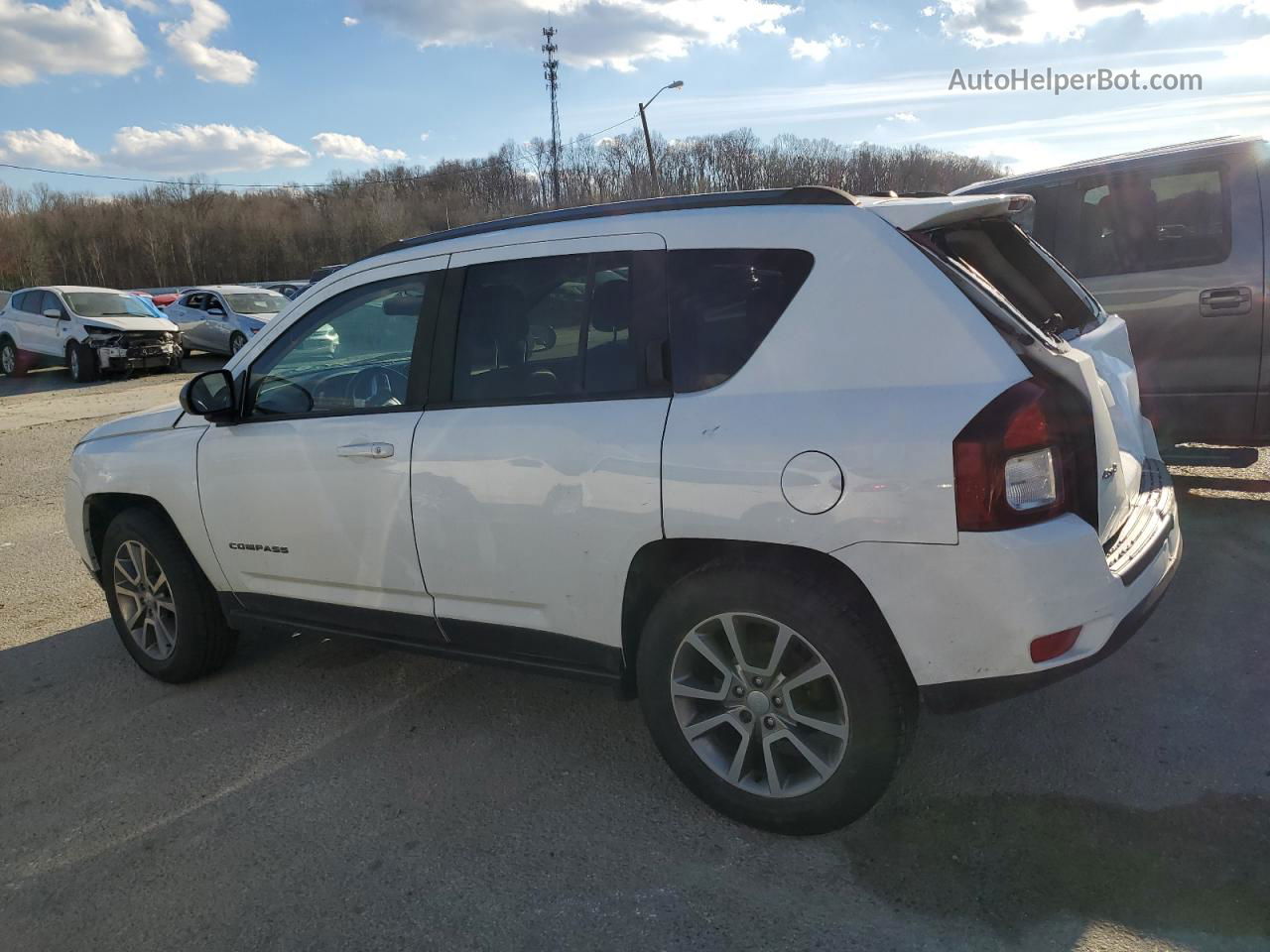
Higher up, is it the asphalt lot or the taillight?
the taillight

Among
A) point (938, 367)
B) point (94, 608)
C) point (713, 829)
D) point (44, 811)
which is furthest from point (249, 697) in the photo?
point (938, 367)

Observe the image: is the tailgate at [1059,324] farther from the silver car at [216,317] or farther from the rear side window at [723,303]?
the silver car at [216,317]

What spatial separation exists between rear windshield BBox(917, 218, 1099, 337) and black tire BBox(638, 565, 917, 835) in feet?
3.45

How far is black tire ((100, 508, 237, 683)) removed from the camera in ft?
13.6

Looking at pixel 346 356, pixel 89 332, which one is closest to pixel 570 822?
pixel 346 356

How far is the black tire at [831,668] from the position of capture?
8.48 ft

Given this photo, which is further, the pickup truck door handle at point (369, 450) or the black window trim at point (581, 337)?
the pickup truck door handle at point (369, 450)

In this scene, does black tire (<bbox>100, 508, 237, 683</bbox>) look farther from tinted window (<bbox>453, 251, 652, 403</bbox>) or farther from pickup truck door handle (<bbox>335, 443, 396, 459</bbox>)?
tinted window (<bbox>453, 251, 652, 403</bbox>)

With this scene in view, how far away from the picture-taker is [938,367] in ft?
8.15

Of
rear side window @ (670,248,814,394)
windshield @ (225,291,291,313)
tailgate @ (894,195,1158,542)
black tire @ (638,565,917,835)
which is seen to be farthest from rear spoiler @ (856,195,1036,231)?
windshield @ (225,291,291,313)

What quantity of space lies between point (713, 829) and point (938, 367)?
157 cm

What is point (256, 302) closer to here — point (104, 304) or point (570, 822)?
point (104, 304)

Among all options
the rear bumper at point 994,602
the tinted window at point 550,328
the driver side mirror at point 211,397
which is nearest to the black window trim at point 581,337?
the tinted window at point 550,328

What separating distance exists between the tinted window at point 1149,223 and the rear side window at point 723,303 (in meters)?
3.76
